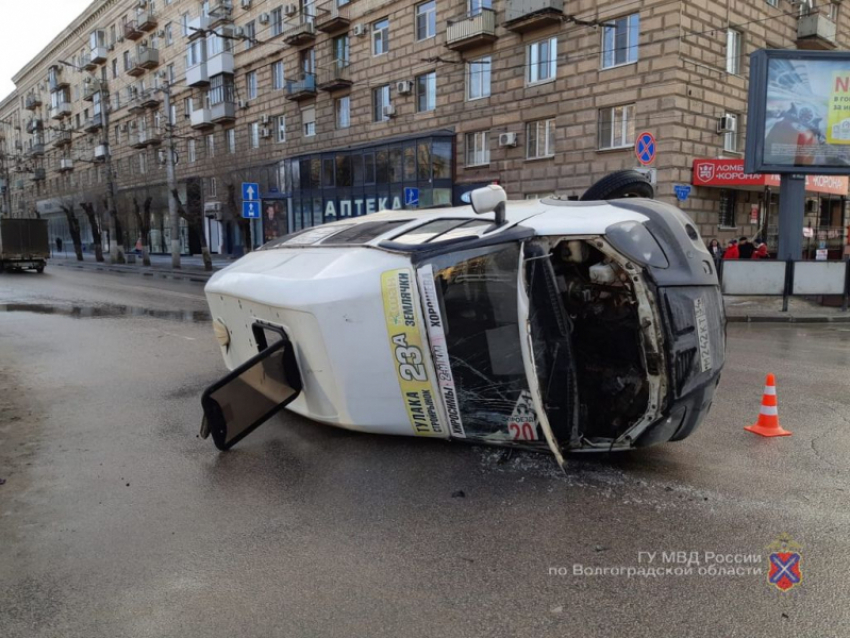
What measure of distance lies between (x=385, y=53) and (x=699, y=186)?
562 inches

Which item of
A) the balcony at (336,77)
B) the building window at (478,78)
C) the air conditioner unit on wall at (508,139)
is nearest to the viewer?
the air conditioner unit on wall at (508,139)

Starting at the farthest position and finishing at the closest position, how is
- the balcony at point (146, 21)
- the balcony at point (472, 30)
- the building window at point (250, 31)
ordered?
the balcony at point (146, 21), the building window at point (250, 31), the balcony at point (472, 30)

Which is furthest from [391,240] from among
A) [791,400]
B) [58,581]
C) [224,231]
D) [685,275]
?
[224,231]

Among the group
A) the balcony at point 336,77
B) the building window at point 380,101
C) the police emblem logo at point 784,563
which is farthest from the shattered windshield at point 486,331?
the balcony at point 336,77

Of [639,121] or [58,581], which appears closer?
[58,581]

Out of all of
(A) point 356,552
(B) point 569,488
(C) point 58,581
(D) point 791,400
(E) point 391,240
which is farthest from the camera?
(D) point 791,400

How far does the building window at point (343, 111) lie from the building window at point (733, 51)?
51.8ft

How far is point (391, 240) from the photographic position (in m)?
4.98

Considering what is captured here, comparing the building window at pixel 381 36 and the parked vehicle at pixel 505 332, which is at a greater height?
the building window at pixel 381 36

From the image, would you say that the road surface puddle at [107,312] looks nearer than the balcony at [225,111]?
Yes

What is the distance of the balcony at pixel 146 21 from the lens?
4401cm

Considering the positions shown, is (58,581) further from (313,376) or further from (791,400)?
(791,400)

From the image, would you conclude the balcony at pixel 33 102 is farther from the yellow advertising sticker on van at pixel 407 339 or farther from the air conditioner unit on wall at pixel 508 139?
the yellow advertising sticker on van at pixel 407 339

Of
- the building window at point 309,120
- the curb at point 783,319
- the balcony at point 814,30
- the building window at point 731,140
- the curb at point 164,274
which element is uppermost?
the balcony at point 814,30
